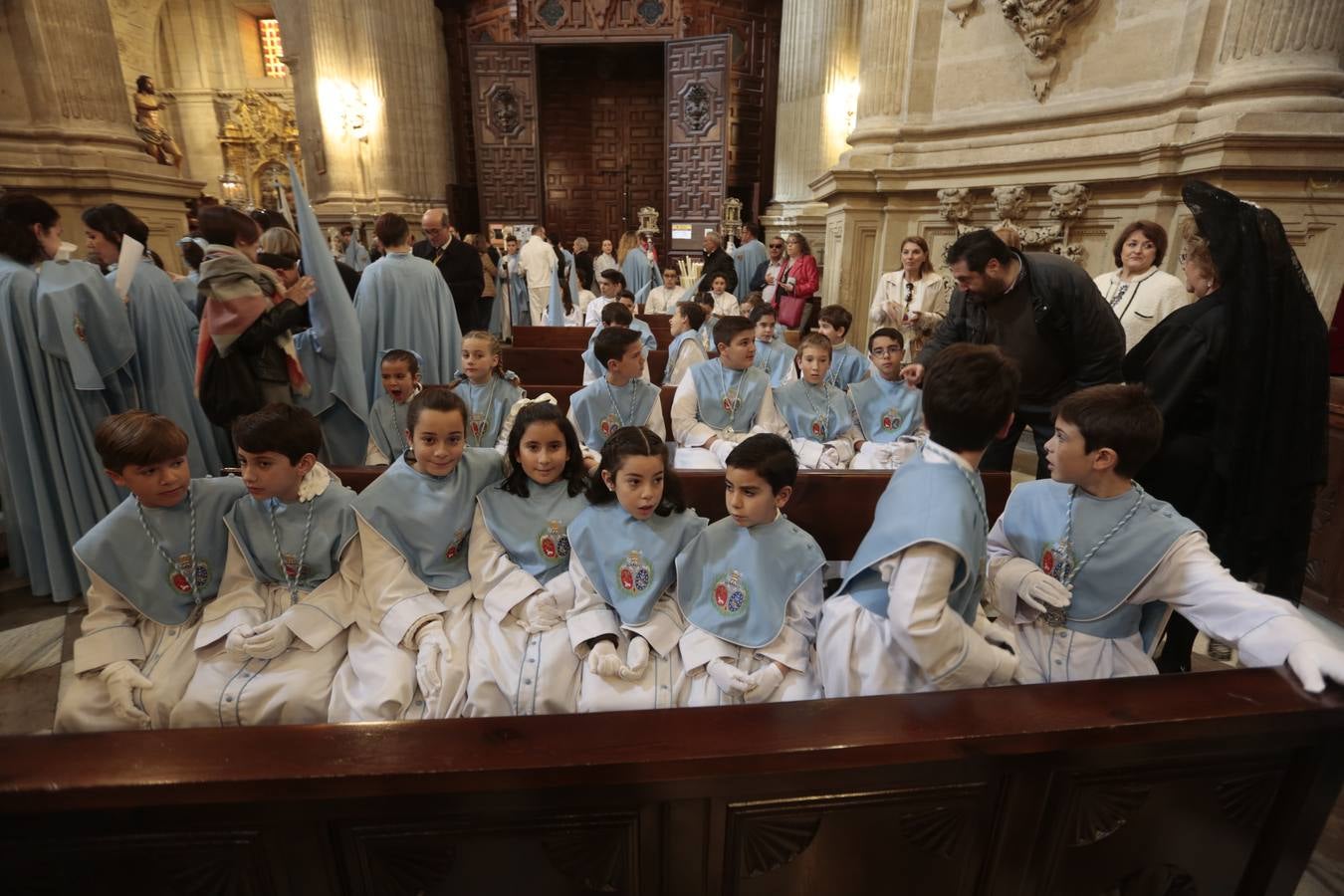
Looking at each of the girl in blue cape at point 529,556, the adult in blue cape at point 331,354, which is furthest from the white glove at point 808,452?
the adult in blue cape at point 331,354

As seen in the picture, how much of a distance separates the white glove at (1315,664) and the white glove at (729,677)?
1152mm

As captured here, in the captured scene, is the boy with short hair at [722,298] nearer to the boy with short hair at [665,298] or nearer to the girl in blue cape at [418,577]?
the boy with short hair at [665,298]

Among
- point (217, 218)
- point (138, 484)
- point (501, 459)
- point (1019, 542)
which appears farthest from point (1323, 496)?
point (217, 218)

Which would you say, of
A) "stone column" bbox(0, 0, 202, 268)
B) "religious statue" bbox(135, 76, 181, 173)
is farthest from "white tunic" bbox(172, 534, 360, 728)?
"religious statue" bbox(135, 76, 181, 173)

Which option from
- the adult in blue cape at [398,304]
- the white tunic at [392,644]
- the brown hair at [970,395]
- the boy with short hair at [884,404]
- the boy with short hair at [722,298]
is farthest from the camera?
the boy with short hair at [722,298]

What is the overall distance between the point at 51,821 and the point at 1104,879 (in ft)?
6.40

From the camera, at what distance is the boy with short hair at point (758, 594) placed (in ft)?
6.10

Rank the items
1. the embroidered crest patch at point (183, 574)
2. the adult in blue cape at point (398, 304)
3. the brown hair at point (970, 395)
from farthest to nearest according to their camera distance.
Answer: the adult in blue cape at point (398, 304) → the embroidered crest patch at point (183, 574) → the brown hair at point (970, 395)

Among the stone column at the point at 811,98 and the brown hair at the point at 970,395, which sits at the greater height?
the stone column at the point at 811,98

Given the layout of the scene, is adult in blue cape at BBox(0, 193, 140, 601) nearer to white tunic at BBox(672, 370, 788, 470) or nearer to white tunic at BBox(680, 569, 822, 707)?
white tunic at BBox(672, 370, 788, 470)

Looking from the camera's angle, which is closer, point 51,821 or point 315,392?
point 51,821

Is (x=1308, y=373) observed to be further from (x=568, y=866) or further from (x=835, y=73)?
(x=835, y=73)

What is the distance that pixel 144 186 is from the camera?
5738mm

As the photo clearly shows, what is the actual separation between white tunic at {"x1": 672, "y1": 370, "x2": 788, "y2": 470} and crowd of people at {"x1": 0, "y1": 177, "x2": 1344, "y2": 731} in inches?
45.2
